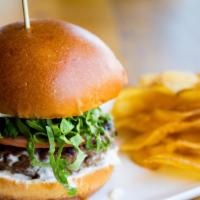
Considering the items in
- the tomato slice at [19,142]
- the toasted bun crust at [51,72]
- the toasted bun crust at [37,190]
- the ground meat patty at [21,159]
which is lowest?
the toasted bun crust at [37,190]

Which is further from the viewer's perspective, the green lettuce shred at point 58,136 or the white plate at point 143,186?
the white plate at point 143,186

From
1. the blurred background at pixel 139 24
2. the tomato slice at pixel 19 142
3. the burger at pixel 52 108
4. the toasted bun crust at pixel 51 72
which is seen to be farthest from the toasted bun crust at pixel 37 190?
the blurred background at pixel 139 24

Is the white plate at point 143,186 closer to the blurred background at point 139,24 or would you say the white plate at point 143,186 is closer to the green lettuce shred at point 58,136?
the green lettuce shred at point 58,136

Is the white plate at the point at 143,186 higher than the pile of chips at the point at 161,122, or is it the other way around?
the pile of chips at the point at 161,122

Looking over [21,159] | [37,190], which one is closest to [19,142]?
[21,159]

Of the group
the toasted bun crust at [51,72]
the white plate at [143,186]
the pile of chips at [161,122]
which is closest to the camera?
the toasted bun crust at [51,72]

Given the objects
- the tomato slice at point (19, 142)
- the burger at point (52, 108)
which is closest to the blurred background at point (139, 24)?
the burger at point (52, 108)

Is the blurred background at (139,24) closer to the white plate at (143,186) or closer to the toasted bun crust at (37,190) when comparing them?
the white plate at (143,186)

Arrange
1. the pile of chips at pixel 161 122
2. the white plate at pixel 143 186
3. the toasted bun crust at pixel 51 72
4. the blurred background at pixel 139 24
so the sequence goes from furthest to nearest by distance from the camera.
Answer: the blurred background at pixel 139 24 < the pile of chips at pixel 161 122 < the white plate at pixel 143 186 < the toasted bun crust at pixel 51 72
